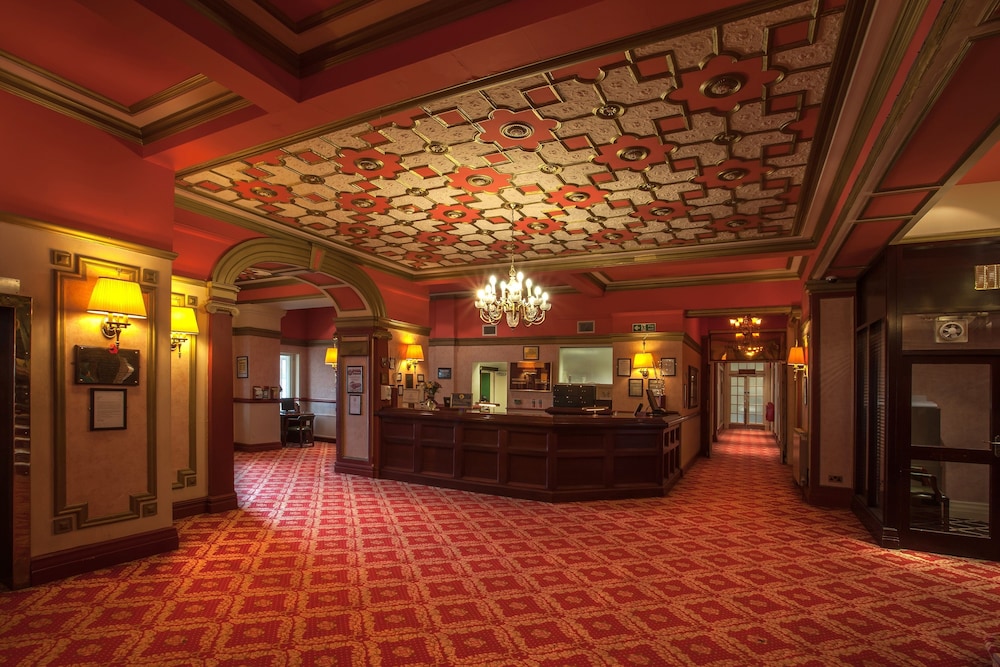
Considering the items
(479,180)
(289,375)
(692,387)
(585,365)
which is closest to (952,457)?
(479,180)

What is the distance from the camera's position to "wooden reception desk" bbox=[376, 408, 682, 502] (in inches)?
274

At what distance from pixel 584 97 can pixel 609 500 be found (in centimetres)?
502

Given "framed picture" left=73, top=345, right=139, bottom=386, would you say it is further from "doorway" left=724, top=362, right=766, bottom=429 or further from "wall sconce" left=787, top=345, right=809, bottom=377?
"doorway" left=724, top=362, right=766, bottom=429

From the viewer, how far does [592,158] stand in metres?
4.71

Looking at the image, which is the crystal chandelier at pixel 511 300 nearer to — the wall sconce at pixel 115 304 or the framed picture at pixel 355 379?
the framed picture at pixel 355 379

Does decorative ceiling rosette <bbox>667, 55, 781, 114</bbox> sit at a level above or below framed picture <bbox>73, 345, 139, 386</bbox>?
above

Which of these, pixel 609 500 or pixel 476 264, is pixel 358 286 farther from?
pixel 609 500

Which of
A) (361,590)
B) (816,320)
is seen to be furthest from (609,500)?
(361,590)

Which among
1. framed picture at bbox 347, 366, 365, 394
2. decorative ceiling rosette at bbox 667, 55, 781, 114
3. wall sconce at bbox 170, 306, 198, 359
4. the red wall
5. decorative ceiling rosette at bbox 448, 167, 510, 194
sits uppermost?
decorative ceiling rosette at bbox 667, 55, 781, 114

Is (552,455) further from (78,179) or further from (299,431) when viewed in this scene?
(299,431)

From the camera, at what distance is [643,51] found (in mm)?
3131

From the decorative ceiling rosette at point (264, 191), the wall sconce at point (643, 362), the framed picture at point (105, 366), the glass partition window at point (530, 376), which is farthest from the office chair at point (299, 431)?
the framed picture at point (105, 366)

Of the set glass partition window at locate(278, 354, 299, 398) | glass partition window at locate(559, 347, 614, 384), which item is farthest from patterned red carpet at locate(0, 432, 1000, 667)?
glass partition window at locate(278, 354, 299, 398)

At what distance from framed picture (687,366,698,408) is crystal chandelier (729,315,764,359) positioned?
4.14 feet
